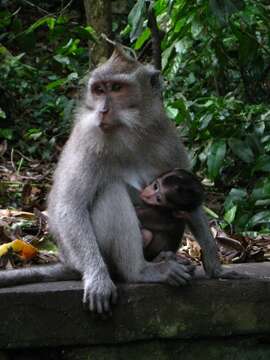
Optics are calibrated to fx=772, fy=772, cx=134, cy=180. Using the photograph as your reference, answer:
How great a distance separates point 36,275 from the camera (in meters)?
4.29

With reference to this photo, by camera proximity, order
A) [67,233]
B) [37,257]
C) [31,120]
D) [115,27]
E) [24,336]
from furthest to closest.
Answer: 1. [115,27]
2. [31,120]
3. [37,257]
4. [67,233]
5. [24,336]

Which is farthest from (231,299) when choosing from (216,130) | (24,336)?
(216,130)

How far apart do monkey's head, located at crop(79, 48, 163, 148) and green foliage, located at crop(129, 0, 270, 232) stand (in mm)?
1241

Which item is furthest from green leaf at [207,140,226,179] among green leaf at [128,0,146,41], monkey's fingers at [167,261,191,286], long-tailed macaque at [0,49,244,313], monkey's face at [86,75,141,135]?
monkey's fingers at [167,261,191,286]

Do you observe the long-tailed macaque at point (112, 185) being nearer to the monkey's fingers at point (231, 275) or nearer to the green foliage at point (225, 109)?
the monkey's fingers at point (231, 275)

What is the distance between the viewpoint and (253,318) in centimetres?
416

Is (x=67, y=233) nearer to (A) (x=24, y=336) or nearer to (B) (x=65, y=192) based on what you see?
(B) (x=65, y=192)

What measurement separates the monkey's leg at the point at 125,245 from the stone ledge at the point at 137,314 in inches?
3.8

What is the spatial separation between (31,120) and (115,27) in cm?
278

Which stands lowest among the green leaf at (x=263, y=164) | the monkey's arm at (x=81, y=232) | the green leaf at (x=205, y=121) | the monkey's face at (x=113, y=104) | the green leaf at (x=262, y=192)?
the green leaf at (x=262, y=192)

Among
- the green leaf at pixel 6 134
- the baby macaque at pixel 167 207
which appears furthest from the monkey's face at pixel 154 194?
the green leaf at pixel 6 134

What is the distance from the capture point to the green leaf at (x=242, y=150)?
6.98 metres

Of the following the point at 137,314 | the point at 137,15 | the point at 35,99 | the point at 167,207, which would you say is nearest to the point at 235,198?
the point at 137,15

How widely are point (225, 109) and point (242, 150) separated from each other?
45cm
